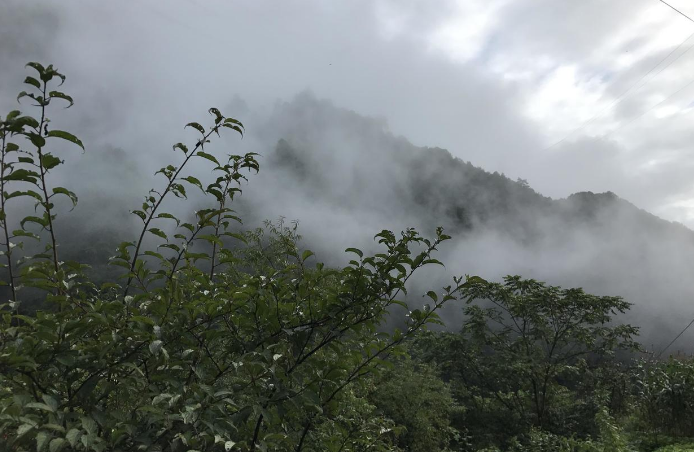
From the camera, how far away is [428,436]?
7840mm

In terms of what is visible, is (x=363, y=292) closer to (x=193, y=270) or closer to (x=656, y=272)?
(x=193, y=270)

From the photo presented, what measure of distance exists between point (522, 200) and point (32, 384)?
65.3 meters

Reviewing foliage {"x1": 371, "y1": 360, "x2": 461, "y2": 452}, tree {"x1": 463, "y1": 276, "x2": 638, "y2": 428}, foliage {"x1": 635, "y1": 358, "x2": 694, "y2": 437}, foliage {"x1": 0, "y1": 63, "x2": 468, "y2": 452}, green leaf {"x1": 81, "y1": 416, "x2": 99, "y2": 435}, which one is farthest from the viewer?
tree {"x1": 463, "y1": 276, "x2": 638, "y2": 428}

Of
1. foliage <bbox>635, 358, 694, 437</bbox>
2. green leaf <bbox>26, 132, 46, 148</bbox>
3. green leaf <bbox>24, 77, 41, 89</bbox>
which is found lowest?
foliage <bbox>635, 358, 694, 437</bbox>

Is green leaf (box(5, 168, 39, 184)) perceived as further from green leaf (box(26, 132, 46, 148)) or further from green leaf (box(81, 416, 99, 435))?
green leaf (box(81, 416, 99, 435))

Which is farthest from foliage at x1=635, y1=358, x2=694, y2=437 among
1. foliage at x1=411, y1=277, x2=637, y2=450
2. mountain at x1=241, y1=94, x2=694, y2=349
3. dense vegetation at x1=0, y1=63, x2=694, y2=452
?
mountain at x1=241, y1=94, x2=694, y2=349

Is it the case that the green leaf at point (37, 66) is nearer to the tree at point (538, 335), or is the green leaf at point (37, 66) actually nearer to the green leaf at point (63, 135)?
the green leaf at point (63, 135)

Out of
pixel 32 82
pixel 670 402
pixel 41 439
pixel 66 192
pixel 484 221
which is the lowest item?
pixel 670 402

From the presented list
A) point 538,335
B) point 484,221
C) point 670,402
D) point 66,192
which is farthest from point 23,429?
point 484,221

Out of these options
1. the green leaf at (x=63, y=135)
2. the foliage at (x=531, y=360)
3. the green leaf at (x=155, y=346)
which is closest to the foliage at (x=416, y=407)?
the foliage at (x=531, y=360)

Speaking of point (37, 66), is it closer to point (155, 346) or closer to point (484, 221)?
point (155, 346)

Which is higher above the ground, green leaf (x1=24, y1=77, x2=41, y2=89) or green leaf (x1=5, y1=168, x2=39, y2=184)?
green leaf (x1=24, y1=77, x2=41, y2=89)

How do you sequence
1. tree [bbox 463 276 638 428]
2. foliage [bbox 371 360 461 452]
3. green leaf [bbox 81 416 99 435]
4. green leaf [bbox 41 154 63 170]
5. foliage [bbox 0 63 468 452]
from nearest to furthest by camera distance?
green leaf [bbox 81 416 99 435] → foliage [bbox 0 63 468 452] → green leaf [bbox 41 154 63 170] → foliage [bbox 371 360 461 452] → tree [bbox 463 276 638 428]

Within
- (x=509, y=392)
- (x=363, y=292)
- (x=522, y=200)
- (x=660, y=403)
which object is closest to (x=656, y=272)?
(x=522, y=200)
